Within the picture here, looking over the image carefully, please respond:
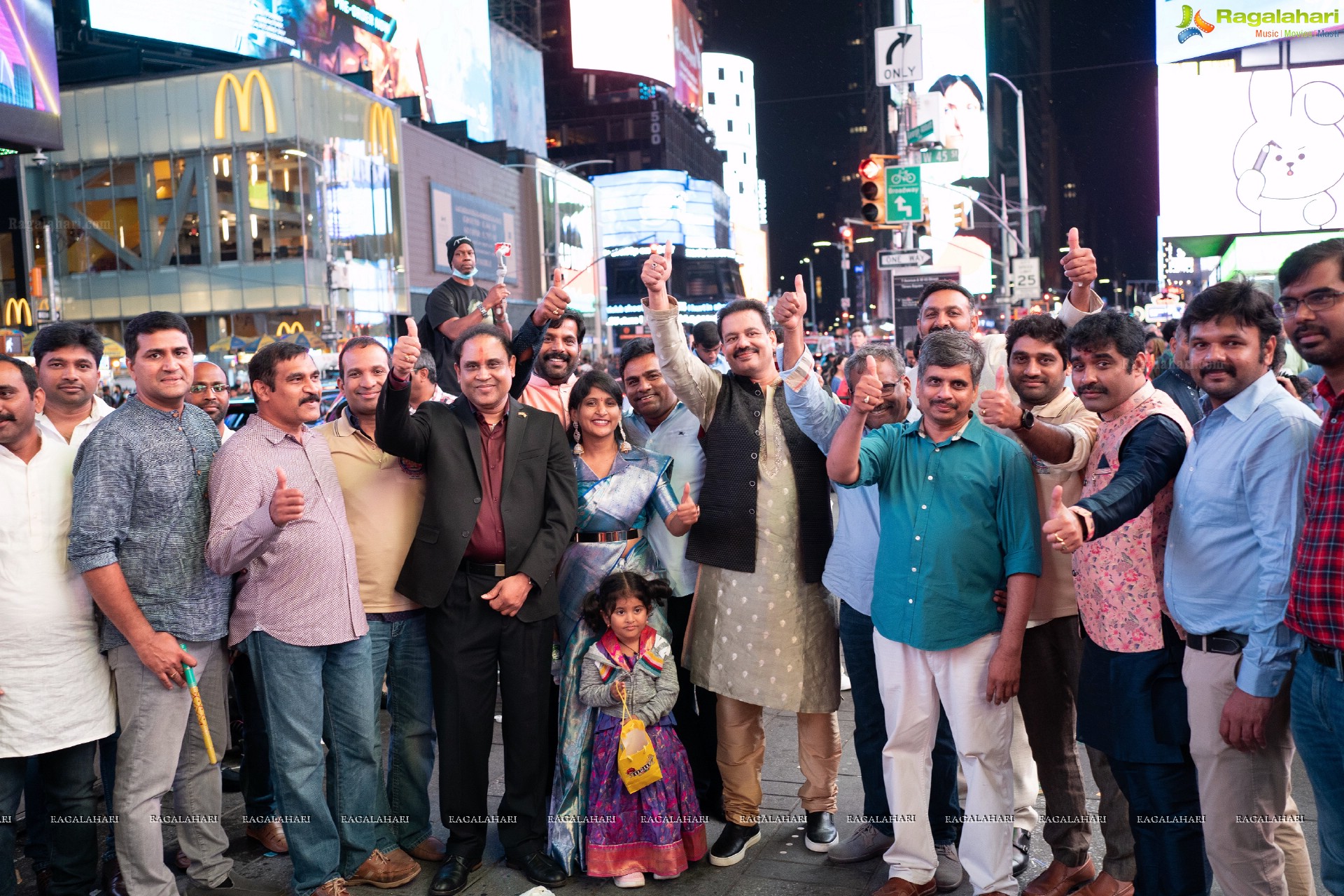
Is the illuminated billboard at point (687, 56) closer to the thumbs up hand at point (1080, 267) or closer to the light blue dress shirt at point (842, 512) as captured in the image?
the thumbs up hand at point (1080, 267)

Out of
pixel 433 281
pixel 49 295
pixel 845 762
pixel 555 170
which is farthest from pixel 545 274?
pixel 845 762

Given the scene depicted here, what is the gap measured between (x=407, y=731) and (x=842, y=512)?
83.6 inches

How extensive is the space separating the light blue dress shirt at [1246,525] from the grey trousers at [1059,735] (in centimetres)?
82

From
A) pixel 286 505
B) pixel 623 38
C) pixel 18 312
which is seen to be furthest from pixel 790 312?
pixel 623 38

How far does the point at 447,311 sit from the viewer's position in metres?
6.63

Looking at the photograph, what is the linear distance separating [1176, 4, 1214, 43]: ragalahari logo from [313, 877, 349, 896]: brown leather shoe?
27.1 metres

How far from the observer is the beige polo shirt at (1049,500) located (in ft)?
12.8

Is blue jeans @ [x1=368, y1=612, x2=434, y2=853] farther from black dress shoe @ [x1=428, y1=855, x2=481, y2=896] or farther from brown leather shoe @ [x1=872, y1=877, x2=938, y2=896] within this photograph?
brown leather shoe @ [x1=872, y1=877, x2=938, y2=896]

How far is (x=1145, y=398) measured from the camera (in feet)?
11.6

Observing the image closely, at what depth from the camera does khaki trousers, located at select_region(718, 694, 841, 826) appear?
4453 millimetres

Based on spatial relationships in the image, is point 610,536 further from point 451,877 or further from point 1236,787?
point 1236,787

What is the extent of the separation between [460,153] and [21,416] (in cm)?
4665

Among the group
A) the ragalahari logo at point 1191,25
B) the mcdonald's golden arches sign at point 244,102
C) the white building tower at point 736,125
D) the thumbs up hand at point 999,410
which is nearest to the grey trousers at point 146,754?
the thumbs up hand at point 999,410

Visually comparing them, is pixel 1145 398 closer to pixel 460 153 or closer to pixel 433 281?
pixel 433 281
